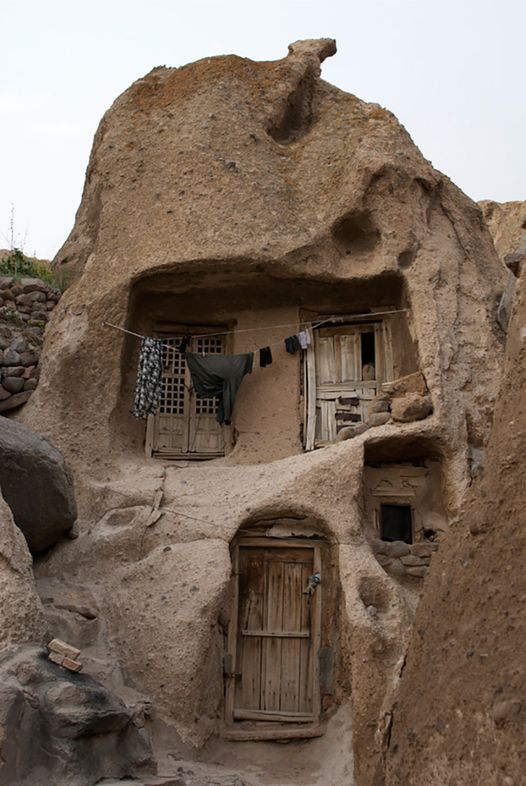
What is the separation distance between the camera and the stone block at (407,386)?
10.8 meters

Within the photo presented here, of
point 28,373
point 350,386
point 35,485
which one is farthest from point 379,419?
point 28,373

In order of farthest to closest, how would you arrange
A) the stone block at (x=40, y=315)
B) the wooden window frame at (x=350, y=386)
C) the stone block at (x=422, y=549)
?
the stone block at (x=40, y=315) → the wooden window frame at (x=350, y=386) → the stone block at (x=422, y=549)

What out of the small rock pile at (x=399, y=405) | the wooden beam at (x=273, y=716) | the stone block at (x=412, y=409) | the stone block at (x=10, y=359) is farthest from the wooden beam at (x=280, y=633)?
the stone block at (x=10, y=359)

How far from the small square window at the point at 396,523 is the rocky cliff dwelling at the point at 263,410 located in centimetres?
2

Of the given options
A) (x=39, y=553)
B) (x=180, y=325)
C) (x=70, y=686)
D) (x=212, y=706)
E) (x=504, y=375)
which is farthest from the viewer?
(x=180, y=325)

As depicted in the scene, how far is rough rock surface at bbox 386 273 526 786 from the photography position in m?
4.45

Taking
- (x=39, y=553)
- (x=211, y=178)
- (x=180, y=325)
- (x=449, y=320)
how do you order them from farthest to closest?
(x=180, y=325)
(x=211, y=178)
(x=449, y=320)
(x=39, y=553)

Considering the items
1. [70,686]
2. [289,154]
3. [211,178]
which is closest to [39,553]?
[70,686]

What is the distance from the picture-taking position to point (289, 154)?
1269cm

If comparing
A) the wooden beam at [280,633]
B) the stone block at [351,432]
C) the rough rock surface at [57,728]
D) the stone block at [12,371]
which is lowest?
the rough rock surface at [57,728]

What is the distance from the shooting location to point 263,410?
1205 centimetres

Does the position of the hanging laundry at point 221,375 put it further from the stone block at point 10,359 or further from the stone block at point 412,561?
the stone block at point 412,561

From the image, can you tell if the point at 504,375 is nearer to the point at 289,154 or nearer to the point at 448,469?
the point at 448,469

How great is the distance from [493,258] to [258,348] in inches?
141
